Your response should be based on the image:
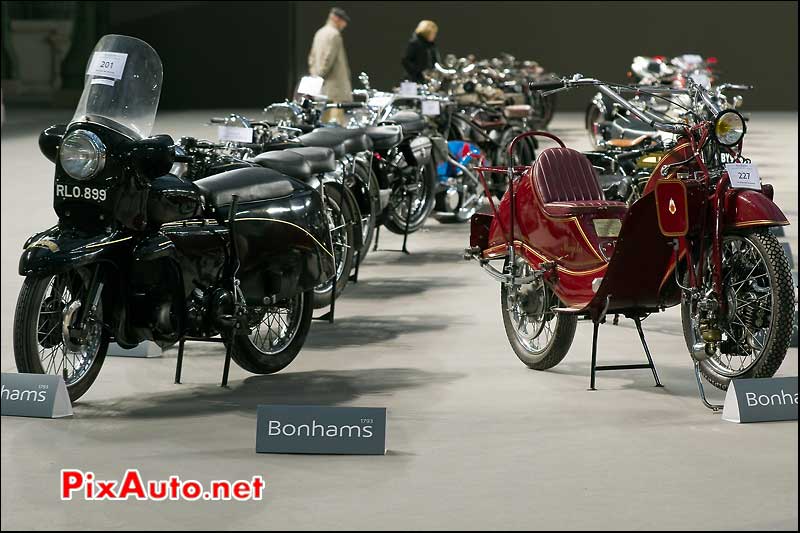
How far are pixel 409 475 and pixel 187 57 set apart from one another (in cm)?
2357

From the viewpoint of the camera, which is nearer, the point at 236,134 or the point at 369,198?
the point at 236,134

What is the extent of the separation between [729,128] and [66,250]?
256cm

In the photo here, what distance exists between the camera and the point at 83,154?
17.1ft

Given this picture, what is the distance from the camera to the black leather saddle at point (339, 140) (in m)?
Result: 7.63

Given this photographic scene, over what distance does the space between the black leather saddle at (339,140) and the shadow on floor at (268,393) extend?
5.96ft

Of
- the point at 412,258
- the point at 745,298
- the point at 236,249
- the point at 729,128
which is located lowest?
the point at 412,258

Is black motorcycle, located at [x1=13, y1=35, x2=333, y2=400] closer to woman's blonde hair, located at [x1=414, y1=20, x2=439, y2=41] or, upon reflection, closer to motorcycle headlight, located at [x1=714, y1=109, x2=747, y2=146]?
motorcycle headlight, located at [x1=714, y1=109, x2=747, y2=146]

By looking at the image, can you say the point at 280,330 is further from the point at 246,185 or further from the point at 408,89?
the point at 408,89

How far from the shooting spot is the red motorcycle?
17.2 feet

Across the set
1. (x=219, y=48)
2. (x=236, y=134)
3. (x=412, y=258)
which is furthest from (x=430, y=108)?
(x=219, y=48)

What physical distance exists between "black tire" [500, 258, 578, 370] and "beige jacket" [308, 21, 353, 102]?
26.4 ft

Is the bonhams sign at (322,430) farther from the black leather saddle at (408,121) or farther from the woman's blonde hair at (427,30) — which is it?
the woman's blonde hair at (427,30)

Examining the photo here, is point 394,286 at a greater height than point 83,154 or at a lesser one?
lesser

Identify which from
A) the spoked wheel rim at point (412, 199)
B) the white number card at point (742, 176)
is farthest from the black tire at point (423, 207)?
the white number card at point (742, 176)
